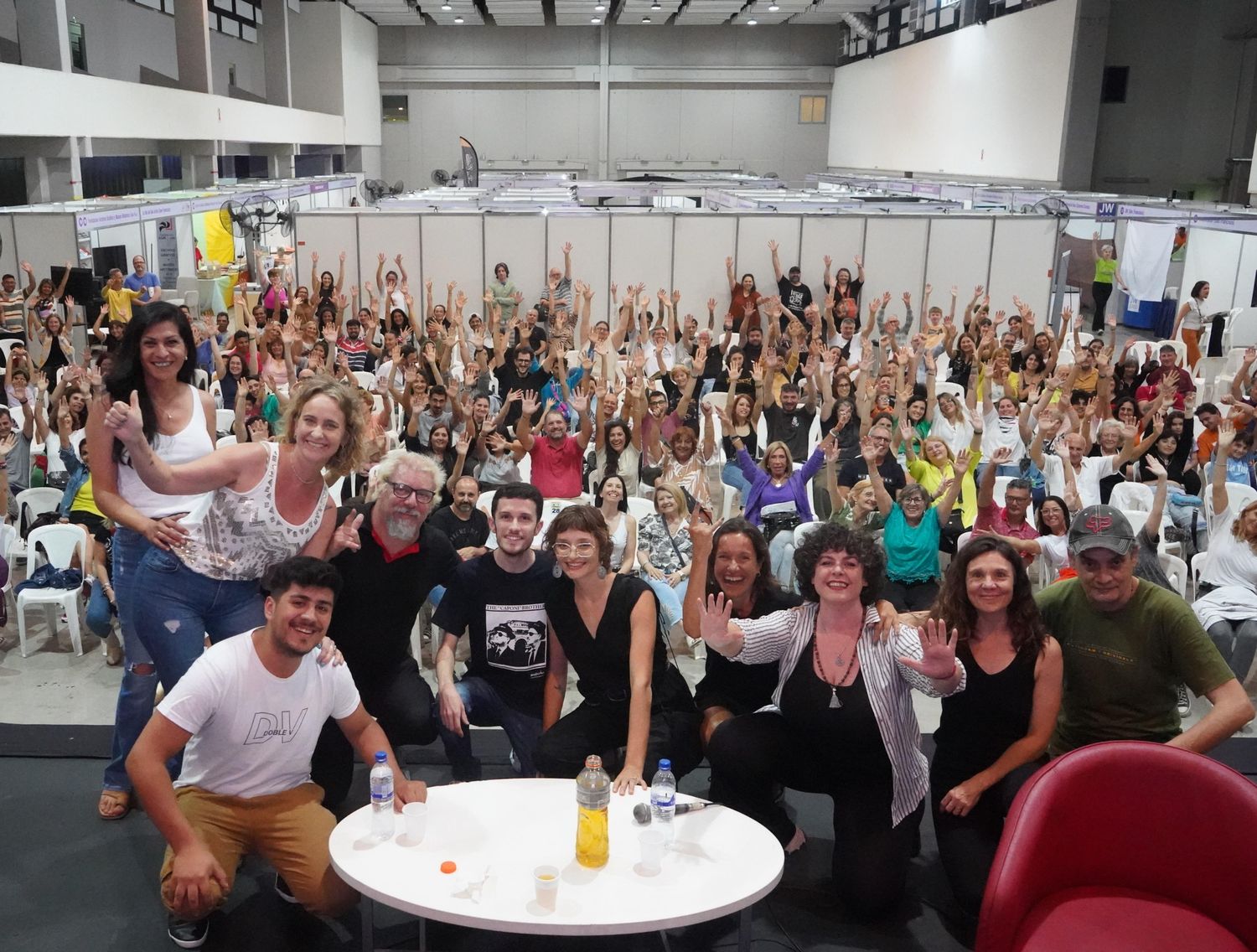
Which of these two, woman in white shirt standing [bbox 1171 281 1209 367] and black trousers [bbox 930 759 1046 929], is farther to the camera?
woman in white shirt standing [bbox 1171 281 1209 367]

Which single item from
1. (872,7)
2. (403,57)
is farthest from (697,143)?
(403,57)

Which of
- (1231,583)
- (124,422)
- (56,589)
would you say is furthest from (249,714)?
(1231,583)

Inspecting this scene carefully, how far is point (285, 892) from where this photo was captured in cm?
328

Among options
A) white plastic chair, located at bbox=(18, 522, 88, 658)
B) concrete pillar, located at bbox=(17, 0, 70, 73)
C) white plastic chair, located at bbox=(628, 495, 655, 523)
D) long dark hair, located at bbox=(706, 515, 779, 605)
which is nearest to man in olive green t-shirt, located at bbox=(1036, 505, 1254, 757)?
long dark hair, located at bbox=(706, 515, 779, 605)

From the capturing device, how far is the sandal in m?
3.69

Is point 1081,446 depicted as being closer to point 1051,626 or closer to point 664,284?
point 1051,626

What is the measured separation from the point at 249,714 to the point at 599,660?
118 cm

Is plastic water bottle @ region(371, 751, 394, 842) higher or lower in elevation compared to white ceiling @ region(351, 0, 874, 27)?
lower

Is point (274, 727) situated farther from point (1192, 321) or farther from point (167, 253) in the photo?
point (167, 253)

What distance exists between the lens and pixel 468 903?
8.57 ft

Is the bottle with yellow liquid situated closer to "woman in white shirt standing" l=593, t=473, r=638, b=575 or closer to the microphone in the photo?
the microphone

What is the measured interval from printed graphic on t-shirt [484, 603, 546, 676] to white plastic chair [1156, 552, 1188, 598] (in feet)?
11.6

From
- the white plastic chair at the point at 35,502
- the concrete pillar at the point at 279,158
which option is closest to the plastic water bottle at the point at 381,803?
the white plastic chair at the point at 35,502

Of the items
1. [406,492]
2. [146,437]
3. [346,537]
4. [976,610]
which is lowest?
[976,610]
